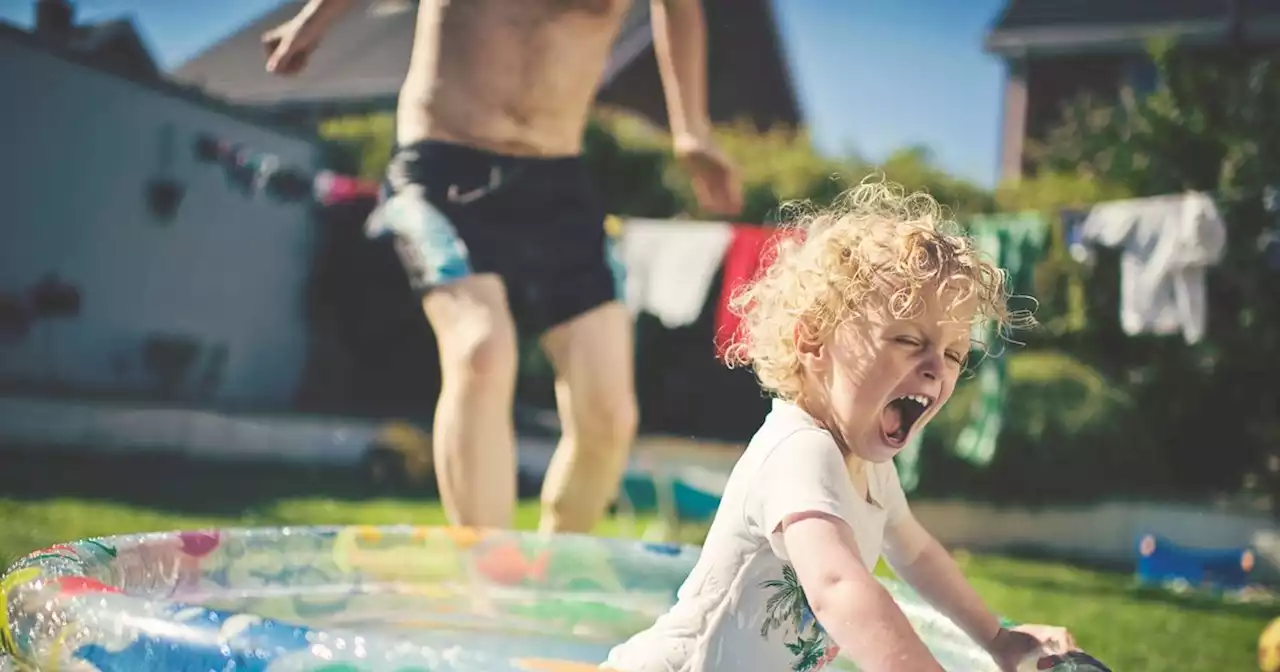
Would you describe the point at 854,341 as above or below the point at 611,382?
above

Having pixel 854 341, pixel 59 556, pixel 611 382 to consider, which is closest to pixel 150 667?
pixel 59 556

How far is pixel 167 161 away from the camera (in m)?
5.59

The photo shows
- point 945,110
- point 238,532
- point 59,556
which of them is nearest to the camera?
point 59,556

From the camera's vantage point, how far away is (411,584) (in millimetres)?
2221

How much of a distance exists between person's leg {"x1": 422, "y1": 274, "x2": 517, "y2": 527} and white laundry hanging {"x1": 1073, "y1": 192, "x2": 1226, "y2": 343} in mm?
3208

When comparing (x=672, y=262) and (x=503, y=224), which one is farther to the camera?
(x=672, y=262)

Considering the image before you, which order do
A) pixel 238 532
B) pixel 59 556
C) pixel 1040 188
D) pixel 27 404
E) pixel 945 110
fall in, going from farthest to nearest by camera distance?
pixel 945 110, pixel 1040 188, pixel 27 404, pixel 238 532, pixel 59 556

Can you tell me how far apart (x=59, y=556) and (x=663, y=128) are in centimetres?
693

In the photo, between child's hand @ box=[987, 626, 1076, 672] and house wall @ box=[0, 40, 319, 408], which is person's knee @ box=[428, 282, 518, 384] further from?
house wall @ box=[0, 40, 319, 408]

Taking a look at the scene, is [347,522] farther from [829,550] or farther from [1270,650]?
[829,550]

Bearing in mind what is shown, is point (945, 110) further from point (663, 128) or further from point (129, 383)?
point (129, 383)

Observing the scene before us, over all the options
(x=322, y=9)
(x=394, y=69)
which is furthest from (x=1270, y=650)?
(x=394, y=69)

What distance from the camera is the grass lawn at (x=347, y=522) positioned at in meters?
3.33

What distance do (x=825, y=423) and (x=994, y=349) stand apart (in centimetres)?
402
